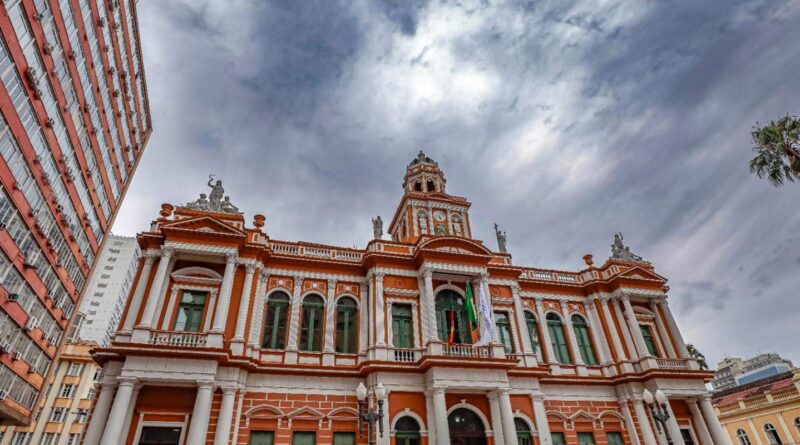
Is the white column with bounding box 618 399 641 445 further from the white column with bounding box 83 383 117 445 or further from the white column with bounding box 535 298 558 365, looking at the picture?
the white column with bounding box 83 383 117 445

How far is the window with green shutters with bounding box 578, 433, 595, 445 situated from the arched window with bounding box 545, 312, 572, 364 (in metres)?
3.35

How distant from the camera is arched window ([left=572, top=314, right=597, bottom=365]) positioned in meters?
22.5

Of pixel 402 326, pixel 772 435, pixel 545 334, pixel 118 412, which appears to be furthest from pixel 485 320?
pixel 772 435

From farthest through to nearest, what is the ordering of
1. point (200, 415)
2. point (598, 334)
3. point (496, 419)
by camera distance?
1. point (598, 334)
2. point (496, 419)
3. point (200, 415)

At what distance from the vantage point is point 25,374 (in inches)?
1007

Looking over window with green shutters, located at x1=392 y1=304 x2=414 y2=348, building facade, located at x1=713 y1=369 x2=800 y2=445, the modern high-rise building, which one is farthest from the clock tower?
building facade, located at x1=713 y1=369 x2=800 y2=445

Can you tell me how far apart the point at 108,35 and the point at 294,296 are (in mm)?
21432

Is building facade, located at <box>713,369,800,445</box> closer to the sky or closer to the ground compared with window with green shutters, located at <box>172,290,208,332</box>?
closer to the ground

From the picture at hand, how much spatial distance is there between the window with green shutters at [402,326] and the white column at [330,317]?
8.83 ft

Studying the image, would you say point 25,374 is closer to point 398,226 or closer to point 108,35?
point 108,35

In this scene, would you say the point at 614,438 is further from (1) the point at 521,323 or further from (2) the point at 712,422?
(1) the point at 521,323

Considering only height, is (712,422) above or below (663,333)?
below

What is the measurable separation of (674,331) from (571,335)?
18.6ft

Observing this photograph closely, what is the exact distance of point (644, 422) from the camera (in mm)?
20250
